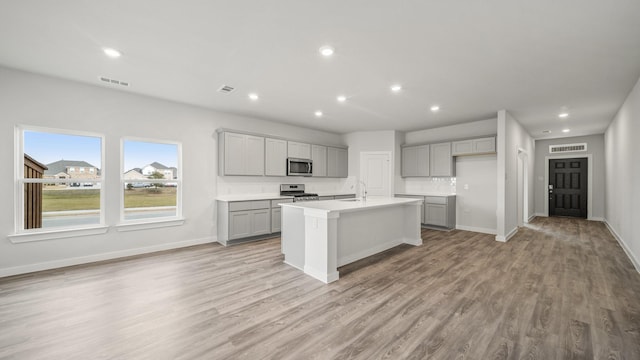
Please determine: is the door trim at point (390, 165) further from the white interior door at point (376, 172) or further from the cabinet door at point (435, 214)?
the cabinet door at point (435, 214)

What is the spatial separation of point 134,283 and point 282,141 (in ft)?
12.5

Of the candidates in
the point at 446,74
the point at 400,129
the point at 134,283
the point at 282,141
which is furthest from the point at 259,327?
the point at 400,129

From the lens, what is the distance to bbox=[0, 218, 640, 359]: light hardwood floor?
77.5 inches

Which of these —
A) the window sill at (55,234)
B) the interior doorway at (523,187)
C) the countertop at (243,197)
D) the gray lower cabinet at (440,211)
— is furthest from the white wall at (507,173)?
the window sill at (55,234)

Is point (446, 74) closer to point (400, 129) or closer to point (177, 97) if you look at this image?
point (400, 129)

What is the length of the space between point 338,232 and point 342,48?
2310 mm

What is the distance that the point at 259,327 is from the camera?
2236 mm

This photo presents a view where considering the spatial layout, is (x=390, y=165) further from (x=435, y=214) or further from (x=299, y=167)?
(x=299, y=167)

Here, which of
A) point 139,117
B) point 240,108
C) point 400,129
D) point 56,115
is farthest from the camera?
point 400,129

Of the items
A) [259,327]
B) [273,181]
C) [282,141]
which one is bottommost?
Answer: [259,327]

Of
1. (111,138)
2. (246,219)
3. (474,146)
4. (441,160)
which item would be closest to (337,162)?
(441,160)

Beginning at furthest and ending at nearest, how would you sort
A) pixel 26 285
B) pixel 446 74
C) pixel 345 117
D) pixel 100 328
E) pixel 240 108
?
pixel 345 117
pixel 240 108
pixel 446 74
pixel 26 285
pixel 100 328

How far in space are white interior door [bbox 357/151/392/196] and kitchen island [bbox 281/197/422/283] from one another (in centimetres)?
210

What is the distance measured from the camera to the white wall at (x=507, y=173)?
5.17 m
